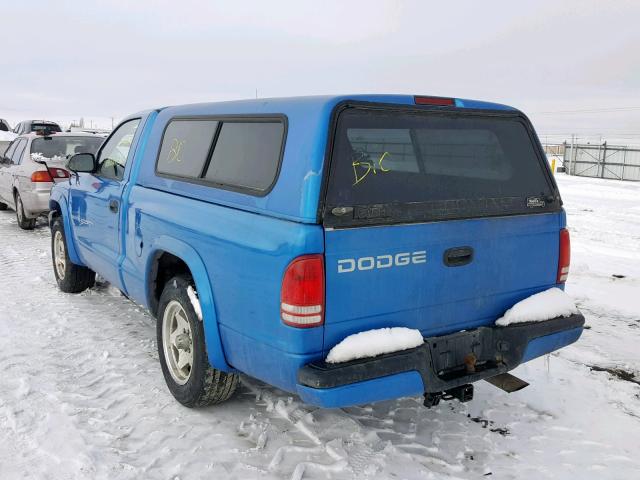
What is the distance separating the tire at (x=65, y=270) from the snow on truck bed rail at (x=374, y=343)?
4.10 m

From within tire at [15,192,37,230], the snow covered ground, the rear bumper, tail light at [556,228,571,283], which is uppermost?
tail light at [556,228,571,283]

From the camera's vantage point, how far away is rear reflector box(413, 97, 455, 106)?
3.02 m

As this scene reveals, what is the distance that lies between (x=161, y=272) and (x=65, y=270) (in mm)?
2495

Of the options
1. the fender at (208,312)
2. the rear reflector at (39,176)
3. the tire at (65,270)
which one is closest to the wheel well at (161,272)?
the fender at (208,312)

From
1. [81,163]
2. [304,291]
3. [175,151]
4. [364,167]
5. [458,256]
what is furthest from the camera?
[81,163]

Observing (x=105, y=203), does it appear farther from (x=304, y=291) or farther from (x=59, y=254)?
(x=304, y=291)

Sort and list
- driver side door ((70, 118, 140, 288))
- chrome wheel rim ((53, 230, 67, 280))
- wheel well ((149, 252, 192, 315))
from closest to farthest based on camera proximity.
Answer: wheel well ((149, 252, 192, 315)) < driver side door ((70, 118, 140, 288)) < chrome wheel rim ((53, 230, 67, 280))

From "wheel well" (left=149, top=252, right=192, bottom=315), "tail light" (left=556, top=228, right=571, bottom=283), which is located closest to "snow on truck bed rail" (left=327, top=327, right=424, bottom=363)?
"tail light" (left=556, top=228, right=571, bottom=283)

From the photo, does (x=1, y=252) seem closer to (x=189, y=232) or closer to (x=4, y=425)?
(x=4, y=425)

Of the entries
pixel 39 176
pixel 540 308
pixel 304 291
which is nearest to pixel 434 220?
pixel 304 291

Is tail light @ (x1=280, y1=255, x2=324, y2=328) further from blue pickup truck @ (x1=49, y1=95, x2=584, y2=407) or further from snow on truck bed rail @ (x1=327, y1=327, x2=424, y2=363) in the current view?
snow on truck bed rail @ (x1=327, y1=327, x2=424, y2=363)

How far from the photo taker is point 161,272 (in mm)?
3922

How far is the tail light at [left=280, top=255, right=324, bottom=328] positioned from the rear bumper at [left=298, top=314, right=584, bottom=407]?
0.22 m

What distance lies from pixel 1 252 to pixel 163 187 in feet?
17.8
